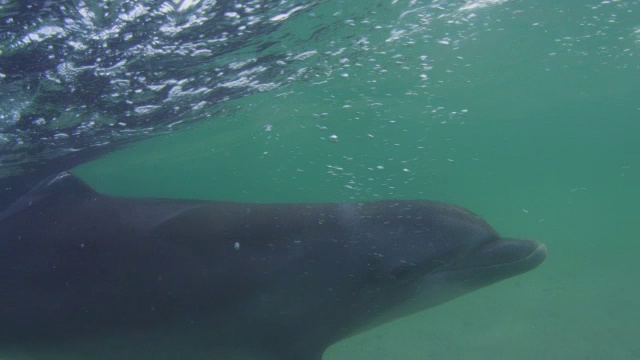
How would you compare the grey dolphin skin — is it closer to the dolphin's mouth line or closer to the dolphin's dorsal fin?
the dolphin's mouth line

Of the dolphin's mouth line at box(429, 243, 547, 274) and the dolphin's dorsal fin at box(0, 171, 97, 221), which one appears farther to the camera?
the dolphin's dorsal fin at box(0, 171, 97, 221)

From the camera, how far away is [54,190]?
17.6ft

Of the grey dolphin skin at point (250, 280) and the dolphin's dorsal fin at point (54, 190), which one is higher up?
the dolphin's dorsal fin at point (54, 190)

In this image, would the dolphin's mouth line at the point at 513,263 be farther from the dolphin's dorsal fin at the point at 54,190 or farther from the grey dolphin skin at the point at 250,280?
the dolphin's dorsal fin at the point at 54,190

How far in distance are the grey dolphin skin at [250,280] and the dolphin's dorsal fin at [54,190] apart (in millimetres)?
922

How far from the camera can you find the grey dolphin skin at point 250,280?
4.32 meters

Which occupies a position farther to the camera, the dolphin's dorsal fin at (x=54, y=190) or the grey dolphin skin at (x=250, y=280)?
the dolphin's dorsal fin at (x=54, y=190)

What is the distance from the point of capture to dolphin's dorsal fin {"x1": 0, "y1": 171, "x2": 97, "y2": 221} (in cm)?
528

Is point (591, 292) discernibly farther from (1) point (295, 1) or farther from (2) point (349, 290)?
(2) point (349, 290)

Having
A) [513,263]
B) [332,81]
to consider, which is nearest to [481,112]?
[332,81]

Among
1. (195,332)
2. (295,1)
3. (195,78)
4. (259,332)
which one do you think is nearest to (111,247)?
(195,332)

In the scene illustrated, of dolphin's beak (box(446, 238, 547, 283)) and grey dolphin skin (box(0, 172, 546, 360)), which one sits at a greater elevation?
grey dolphin skin (box(0, 172, 546, 360))

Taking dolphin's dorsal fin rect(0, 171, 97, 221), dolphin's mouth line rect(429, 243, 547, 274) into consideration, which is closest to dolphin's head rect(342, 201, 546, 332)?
dolphin's mouth line rect(429, 243, 547, 274)

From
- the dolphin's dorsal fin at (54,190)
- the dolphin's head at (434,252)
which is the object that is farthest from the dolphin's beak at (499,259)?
the dolphin's dorsal fin at (54,190)
